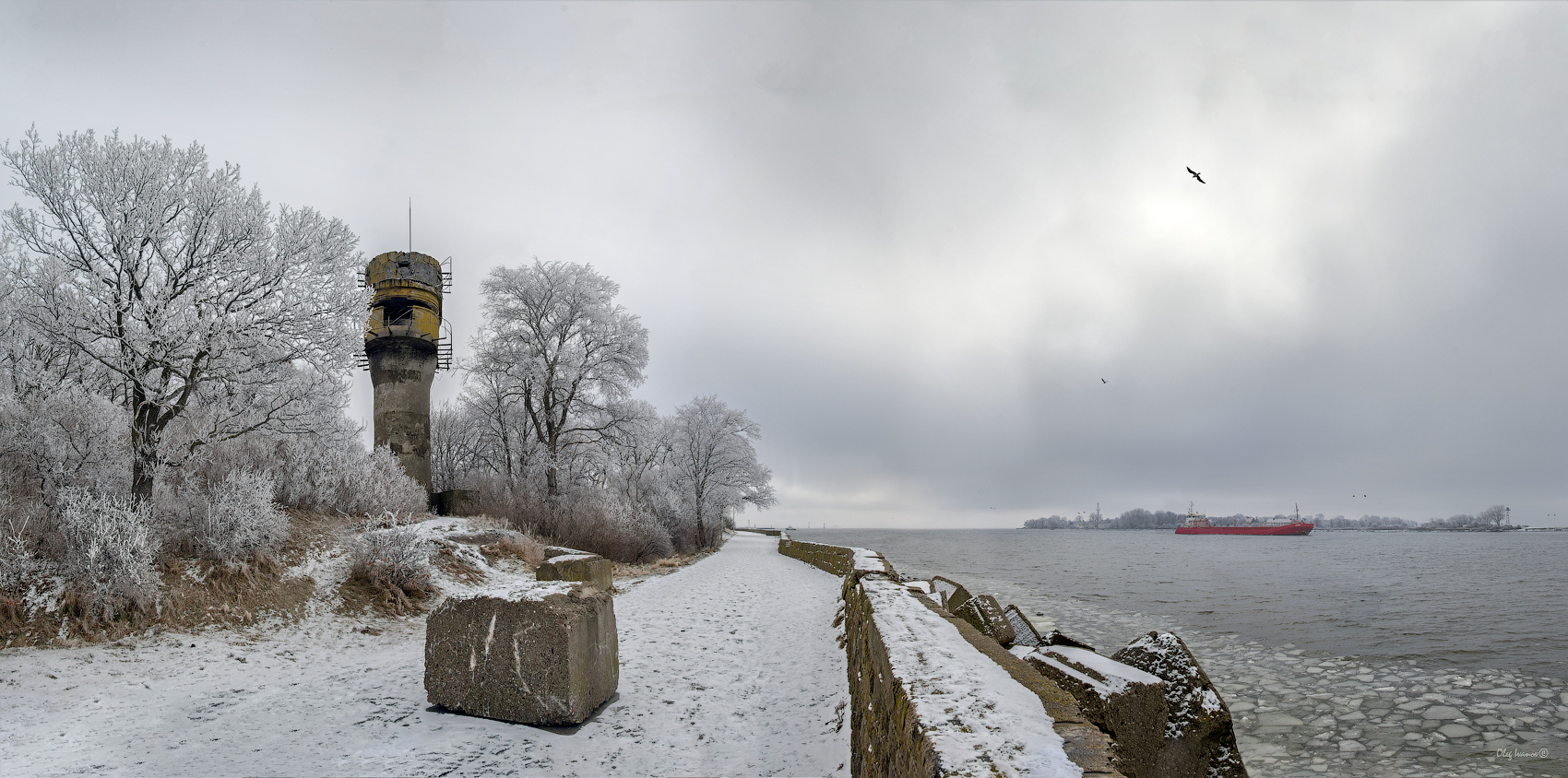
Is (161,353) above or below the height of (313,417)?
above

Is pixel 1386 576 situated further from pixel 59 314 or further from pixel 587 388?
pixel 59 314

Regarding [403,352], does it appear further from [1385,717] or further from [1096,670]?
[1385,717]

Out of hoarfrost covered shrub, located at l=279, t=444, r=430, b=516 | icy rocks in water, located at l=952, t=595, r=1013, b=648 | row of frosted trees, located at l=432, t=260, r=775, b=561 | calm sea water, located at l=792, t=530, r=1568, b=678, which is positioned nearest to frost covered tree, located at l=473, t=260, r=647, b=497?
row of frosted trees, located at l=432, t=260, r=775, b=561

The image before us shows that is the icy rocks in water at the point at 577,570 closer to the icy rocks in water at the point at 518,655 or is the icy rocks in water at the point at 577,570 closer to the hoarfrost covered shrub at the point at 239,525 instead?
the hoarfrost covered shrub at the point at 239,525

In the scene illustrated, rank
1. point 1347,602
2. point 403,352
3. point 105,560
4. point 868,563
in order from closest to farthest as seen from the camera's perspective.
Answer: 1. point 105,560
2. point 868,563
3. point 1347,602
4. point 403,352

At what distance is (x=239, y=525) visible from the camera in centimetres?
854

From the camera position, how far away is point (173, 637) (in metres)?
6.80

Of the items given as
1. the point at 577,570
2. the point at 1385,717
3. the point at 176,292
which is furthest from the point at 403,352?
the point at 1385,717

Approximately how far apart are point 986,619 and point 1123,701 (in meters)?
3.68

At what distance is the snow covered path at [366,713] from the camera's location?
4.19 metres

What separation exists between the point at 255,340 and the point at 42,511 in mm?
2923

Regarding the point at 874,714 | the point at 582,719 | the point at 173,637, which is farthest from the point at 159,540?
the point at 874,714

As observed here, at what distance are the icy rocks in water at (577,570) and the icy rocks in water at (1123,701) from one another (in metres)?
6.96

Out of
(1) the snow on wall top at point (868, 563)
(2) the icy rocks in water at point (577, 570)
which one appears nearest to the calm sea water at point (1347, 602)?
(1) the snow on wall top at point (868, 563)
